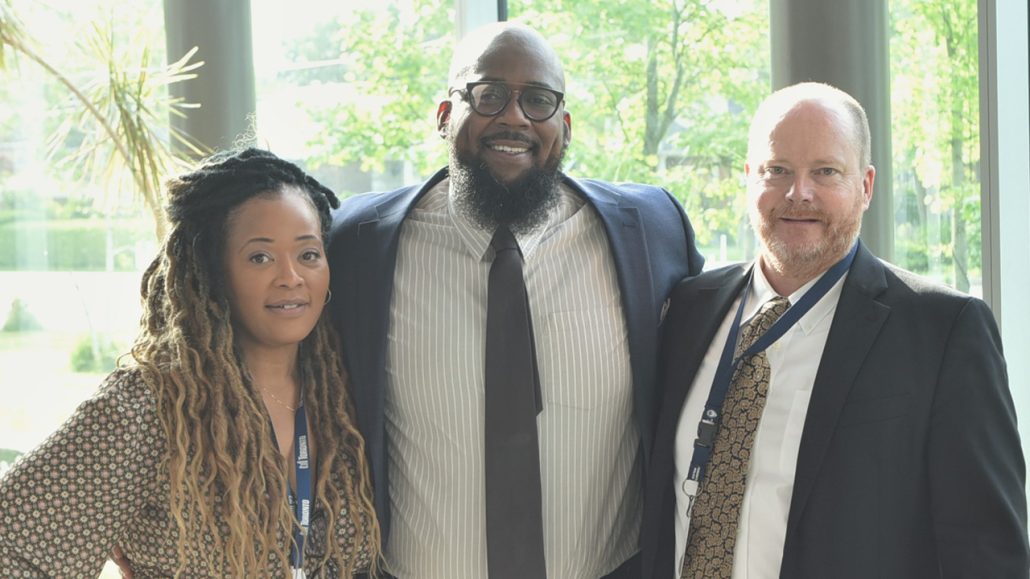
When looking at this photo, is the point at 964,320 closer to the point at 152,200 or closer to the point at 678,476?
the point at 678,476

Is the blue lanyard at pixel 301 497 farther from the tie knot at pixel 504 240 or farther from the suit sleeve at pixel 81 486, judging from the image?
the tie knot at pixel 504 240

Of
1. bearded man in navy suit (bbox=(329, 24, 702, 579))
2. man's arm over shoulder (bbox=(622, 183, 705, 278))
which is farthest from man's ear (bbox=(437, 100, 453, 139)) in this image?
man's arm over shoulder (bbox=(622, 183, 705, 278))

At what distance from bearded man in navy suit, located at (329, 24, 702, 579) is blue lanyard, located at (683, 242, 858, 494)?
0.29m

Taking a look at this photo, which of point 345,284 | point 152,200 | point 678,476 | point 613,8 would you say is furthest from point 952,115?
point 152,200

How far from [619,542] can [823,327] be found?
0.74 meters

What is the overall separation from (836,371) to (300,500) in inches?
43.7

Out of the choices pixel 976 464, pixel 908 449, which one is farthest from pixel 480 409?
pixel 976 464

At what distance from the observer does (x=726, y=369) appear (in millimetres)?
2252

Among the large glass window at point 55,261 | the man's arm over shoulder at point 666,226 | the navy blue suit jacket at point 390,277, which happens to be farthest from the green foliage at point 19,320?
the man's arm over shoulder at point 666,226

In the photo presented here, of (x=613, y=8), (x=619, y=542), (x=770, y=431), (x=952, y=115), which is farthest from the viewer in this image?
(x=613, y=8)

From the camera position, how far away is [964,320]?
2.00m

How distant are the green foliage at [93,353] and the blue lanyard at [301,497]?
6.95 ft

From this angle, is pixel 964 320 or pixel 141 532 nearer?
pixel 964 320

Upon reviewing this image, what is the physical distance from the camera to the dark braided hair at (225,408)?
2.17m
